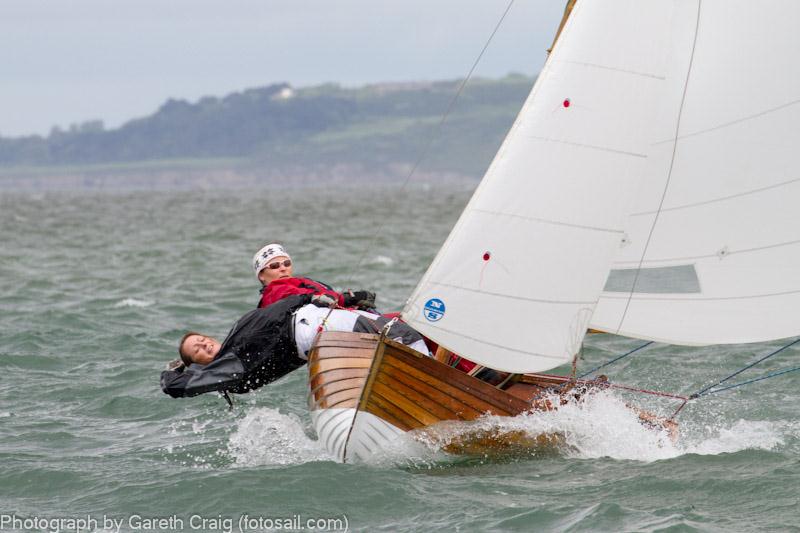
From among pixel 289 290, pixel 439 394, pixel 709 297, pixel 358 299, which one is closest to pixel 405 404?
pixel 439 394

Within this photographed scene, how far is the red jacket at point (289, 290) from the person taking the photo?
28.9 feet

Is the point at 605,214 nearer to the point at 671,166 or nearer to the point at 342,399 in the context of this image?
the point at 671,166

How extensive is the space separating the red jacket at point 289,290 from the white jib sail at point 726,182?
2269mm

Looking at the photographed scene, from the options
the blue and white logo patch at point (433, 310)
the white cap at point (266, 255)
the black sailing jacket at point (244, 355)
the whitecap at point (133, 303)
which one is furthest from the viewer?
the whitecap at point (133, 303)

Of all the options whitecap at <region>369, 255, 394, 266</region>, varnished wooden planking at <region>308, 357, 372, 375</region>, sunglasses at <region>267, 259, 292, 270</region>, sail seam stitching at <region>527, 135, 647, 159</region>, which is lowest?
whitecap at <region>369, 255, 394, 266</region>

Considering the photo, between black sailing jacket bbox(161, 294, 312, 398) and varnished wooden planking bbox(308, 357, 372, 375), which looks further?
black sailing jacket bbox(161, 294, 312, 398)

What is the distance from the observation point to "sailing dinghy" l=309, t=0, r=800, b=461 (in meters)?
7.73

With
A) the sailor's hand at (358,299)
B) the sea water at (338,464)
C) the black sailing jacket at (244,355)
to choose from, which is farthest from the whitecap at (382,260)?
the black sailing jacket at (244,355)

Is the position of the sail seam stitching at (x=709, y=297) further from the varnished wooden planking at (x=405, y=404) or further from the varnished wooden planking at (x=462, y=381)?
the varnished wooden planking at (x=405, y=404)

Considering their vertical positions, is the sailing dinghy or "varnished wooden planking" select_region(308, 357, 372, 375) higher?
the sailing dinghy

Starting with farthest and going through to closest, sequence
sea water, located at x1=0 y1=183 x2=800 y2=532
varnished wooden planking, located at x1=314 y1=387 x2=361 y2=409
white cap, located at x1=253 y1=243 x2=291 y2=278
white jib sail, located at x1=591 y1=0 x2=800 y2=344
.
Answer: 1. white cap, located at x1=253 y1=243 x2=291 y2=278
2. white jib sail, located at x1=591 y1=0 x2=800 y2=344
3. varnished wooden planking, located at x1=314 y1=387 x2=361 y2=409
4. sea water, located at x1=0 y1=183 x2=800 y2=532

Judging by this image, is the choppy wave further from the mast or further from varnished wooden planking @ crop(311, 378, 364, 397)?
the mast

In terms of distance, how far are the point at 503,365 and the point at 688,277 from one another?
1668 millimetres

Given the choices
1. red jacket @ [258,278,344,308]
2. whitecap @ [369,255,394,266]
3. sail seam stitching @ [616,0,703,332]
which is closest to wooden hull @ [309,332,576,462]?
red jacket @ [258,278,344,308]
